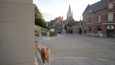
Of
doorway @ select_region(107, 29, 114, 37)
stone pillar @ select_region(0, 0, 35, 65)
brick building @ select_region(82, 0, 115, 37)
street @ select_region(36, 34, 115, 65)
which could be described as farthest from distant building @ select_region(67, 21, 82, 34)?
Result: stone pillar @ select_region(0, 0, 35, 65)

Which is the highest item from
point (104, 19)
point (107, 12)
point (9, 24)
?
point (107, 12)

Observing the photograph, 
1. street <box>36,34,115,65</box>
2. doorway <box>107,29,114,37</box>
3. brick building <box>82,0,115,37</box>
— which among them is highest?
brick building <box>82,0,115,37</box>

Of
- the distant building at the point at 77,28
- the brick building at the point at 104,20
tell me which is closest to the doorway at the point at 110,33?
the brick building at the point at 104,20

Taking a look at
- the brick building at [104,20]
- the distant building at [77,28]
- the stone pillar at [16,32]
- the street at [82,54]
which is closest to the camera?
the stone pillar at [16,32]

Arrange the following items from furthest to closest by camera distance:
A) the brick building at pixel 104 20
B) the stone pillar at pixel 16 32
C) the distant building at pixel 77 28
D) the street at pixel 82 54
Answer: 1. the distant building at pixel 77 28
2. the brick building at pixel 104 20
3. the street at pixel 82 54
4. the stone pillar at pixel 16 32

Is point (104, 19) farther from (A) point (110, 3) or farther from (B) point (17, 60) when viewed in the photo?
(B) point (17, 60)

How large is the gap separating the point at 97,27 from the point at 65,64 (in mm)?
33000

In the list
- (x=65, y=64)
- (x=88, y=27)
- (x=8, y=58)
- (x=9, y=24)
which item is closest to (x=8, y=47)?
(x=8, y=58)

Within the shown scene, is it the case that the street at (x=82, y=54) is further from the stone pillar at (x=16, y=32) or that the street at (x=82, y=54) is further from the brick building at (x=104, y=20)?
the brick building at (x=104, y=20)

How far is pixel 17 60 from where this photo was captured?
3.20 metres

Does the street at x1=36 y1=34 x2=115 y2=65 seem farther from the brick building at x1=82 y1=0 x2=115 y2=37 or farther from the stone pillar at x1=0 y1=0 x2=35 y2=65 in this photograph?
the brick building at x1=82 y1=0 x2=115 y2=37

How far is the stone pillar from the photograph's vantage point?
302 cm

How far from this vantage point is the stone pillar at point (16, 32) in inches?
119

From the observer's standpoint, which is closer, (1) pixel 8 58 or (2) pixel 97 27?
(1) pixel 8 58
